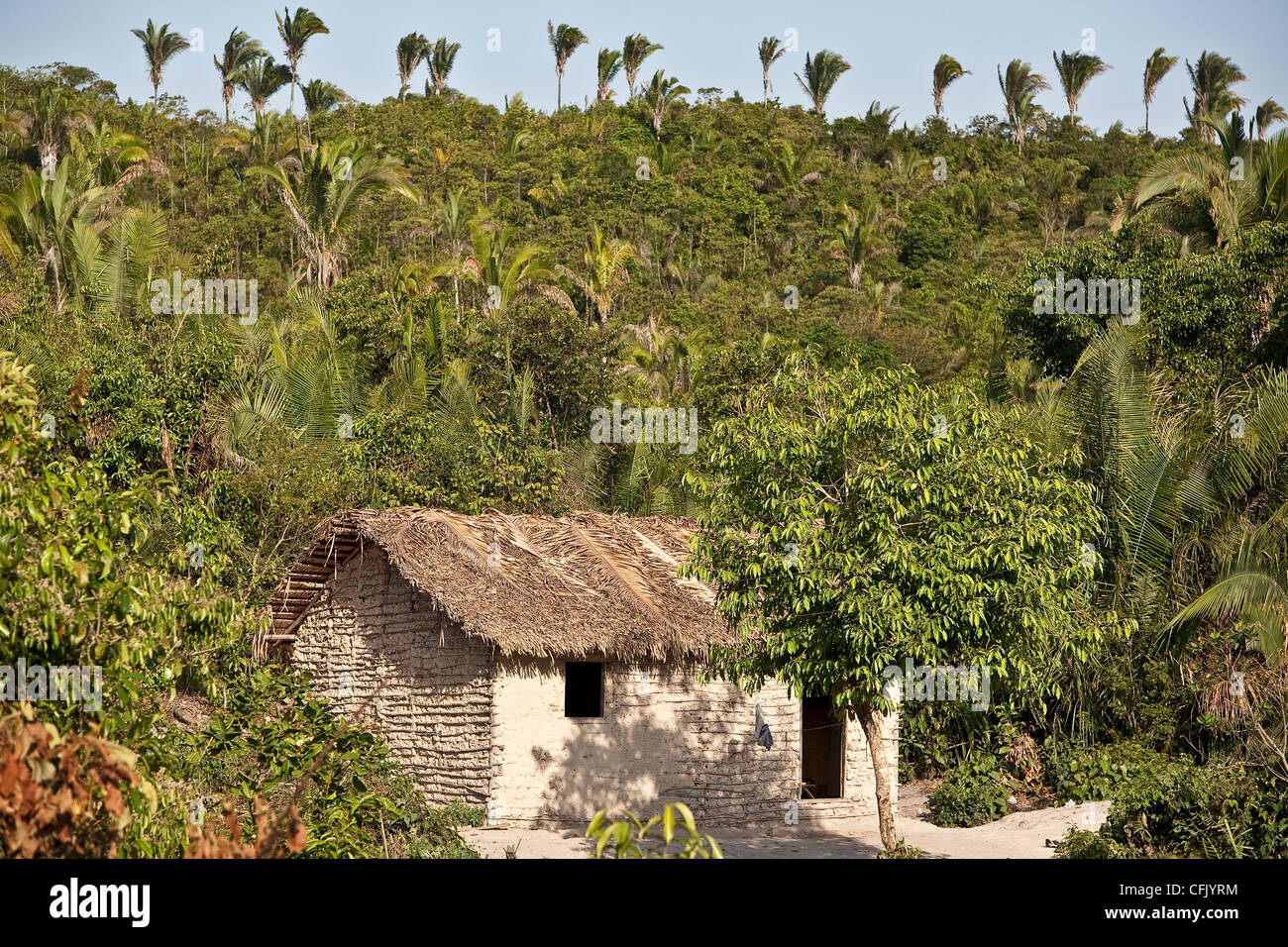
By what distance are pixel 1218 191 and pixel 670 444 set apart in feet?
32.0

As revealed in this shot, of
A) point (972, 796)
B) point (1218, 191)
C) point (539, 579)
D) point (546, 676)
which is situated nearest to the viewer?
point (546, 676)

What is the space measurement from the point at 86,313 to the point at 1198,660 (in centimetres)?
1801

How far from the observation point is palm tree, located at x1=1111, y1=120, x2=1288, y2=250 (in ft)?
66.4

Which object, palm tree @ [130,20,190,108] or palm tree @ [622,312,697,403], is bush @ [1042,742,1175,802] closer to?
palm tree @ [622,312,697,403]

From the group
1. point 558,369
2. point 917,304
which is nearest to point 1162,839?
point 558,369

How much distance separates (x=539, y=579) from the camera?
15.0m

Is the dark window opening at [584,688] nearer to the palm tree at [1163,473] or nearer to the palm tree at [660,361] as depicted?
the palm tree at [1163,473]

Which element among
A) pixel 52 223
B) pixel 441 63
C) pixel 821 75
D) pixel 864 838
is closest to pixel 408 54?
pixel 441 63

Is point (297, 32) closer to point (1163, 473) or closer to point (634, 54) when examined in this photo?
point (634, 54)

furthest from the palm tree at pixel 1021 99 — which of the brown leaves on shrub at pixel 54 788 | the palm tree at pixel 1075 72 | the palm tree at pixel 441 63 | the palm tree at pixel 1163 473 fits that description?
the brown leaves on shrub at pixel 54 788

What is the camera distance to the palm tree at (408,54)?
2085 inches

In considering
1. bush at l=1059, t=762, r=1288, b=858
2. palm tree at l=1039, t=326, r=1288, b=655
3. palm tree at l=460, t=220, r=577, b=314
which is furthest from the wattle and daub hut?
palm tree at l=460, t=220, r=577, b=314

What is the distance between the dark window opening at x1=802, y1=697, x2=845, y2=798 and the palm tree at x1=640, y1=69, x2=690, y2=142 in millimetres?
32202
